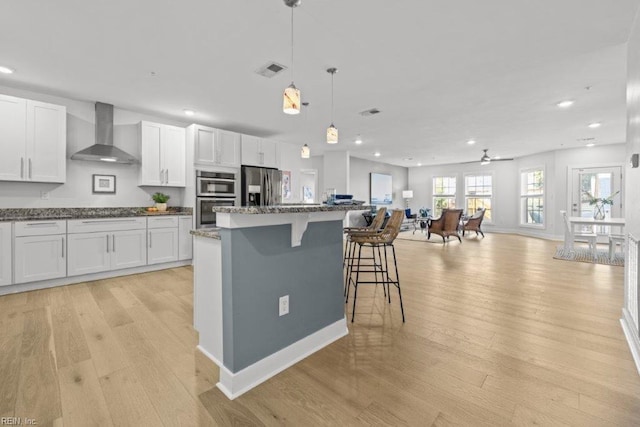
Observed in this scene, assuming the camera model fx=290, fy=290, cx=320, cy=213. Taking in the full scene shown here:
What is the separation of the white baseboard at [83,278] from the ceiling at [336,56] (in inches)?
97.3

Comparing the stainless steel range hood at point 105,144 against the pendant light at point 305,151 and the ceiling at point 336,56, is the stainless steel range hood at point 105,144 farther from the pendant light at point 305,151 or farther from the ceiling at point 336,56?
the pendant light at point 305,151

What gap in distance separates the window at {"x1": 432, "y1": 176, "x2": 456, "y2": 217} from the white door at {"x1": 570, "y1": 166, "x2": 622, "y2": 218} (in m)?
3.81

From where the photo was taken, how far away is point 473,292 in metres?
3.42

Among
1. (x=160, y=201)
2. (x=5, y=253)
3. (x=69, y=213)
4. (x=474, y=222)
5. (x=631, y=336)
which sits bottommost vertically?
(x=631, y=336)

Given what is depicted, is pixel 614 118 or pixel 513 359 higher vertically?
pixel 614 118

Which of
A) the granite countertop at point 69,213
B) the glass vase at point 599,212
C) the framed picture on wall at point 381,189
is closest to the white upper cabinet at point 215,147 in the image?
the granite countertop at point 69,213

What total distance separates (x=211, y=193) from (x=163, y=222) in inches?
35.3

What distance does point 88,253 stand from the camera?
3.90 meters

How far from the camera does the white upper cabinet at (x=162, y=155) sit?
4559mm

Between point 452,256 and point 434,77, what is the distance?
11.9 feet

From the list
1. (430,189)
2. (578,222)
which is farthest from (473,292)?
(430,189)

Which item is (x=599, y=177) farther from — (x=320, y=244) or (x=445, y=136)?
(x=320, y=244)

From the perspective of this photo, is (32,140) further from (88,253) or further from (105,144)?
(88,253)

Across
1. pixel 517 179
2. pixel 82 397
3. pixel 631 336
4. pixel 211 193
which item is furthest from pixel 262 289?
pixel 517 179
